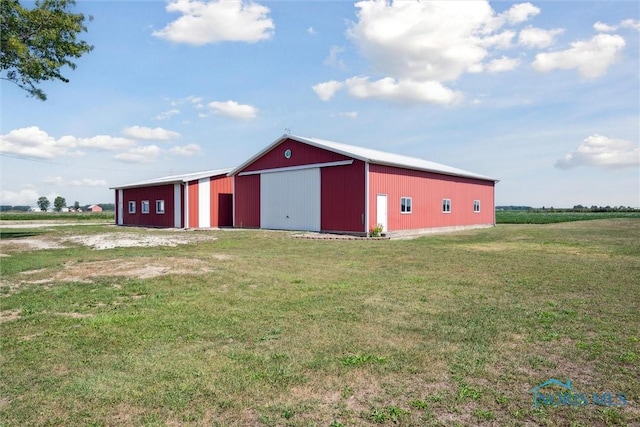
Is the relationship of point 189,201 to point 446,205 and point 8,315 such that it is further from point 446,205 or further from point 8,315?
point 8,315

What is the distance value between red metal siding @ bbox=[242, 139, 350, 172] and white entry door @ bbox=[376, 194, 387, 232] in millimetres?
2885

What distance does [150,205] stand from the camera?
114 ft

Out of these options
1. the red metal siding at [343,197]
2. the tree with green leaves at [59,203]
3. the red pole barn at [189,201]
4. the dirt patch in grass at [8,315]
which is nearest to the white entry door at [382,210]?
the red metal siding at [343,197]

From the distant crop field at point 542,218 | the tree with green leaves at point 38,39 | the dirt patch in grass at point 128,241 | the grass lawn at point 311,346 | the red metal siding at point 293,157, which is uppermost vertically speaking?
the tree with green leaves at point 38,39

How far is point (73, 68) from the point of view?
22.5 metres

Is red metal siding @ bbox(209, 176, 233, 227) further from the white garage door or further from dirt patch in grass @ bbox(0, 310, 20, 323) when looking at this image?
dirt patch in grass @ bbox(0, 310, 20, 323)

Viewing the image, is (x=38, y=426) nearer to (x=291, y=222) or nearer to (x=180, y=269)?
(x=180, y=269)

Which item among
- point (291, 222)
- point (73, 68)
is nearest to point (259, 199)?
point (291, 222)

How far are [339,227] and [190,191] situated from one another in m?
13.1

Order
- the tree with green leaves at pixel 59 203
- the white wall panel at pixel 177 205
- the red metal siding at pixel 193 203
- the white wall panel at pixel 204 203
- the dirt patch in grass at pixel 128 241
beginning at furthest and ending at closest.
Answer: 1. the tree with green leaves at pixel 59 203
2. the white wall panel at pixel 204 203
3. the white wall panel at pixel 177 205
4. the red metal siding at pixel 193 203
5. the dirt patch in grass at pixel 128 241

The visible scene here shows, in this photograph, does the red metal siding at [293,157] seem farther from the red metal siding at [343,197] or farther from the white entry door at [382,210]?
the white entry door at [382,210]

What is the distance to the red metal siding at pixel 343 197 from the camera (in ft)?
73.8

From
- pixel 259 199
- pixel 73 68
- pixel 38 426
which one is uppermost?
pixel 73 68

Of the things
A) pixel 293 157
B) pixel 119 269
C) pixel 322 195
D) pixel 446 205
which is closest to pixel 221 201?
pixel 293 157
